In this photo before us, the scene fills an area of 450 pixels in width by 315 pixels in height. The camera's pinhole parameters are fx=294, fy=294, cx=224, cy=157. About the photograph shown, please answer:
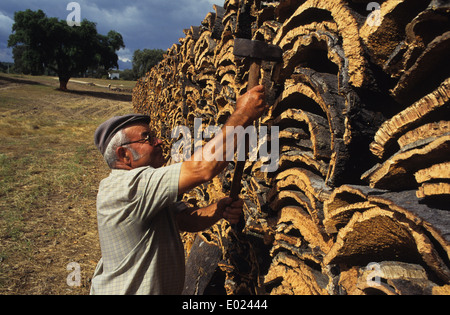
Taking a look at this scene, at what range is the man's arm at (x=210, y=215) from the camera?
2568mm

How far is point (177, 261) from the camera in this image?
220 centimetres

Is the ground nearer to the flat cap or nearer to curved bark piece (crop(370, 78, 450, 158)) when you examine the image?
the flat cap

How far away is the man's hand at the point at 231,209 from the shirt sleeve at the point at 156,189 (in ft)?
2.63

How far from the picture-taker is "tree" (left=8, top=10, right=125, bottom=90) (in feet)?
99.1

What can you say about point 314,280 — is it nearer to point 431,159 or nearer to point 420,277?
point 420,277

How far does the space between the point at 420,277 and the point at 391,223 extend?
0.24 m

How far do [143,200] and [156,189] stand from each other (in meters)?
0.12

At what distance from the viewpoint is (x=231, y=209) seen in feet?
8.46
